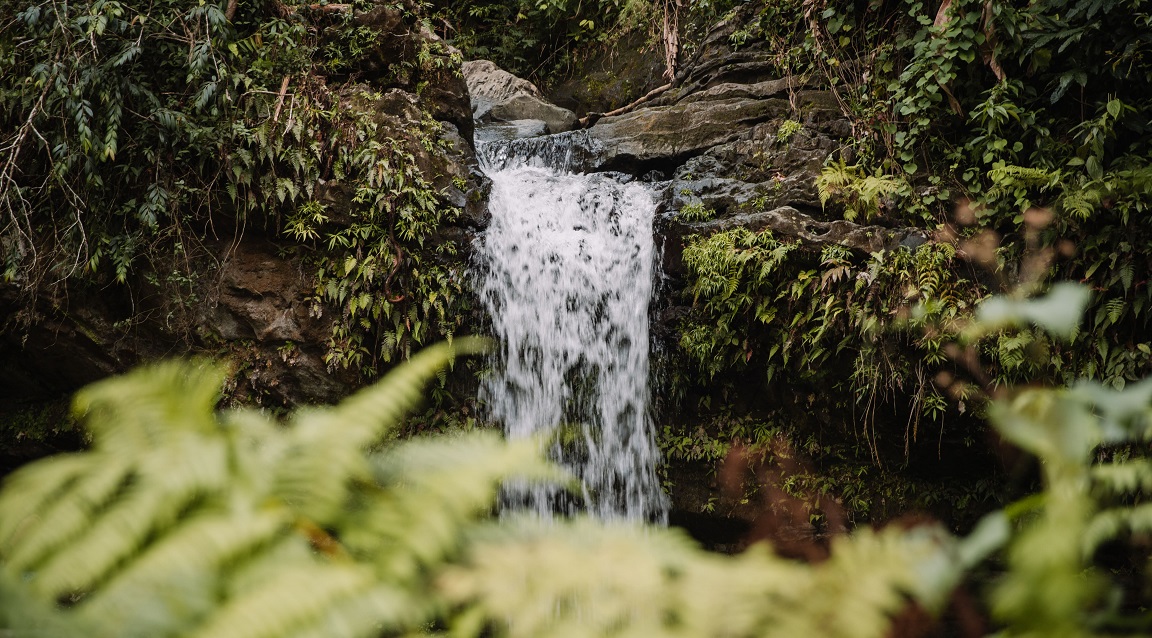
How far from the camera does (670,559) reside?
1.23 m

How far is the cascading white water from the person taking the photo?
19.5ft

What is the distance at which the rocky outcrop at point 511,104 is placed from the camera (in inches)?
374

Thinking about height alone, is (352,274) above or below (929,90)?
below

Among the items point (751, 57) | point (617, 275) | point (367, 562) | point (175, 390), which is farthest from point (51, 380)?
point (751, 57)

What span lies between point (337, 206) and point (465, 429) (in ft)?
8.09

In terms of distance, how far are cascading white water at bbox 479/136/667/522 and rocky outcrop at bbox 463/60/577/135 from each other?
3.58 m

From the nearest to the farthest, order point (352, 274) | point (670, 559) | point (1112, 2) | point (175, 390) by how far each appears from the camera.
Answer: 1. point (670, 559)
2. point (175, 390)
3. point (1112, 2)
4. point (352, 274)

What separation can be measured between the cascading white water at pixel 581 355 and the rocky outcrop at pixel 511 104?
3.58 m

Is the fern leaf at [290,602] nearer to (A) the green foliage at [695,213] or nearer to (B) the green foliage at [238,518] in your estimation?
(B) the green foliage at [238,518]

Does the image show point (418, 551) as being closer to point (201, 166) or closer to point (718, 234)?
point (718, 234)

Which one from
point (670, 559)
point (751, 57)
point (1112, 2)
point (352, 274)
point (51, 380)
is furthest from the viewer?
point (751, 57)

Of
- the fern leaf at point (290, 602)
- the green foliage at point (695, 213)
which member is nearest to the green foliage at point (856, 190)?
the green foliage at point (695, 213)

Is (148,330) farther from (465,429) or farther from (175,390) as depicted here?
(175,390)

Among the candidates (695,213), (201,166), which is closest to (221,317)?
(201,166)
